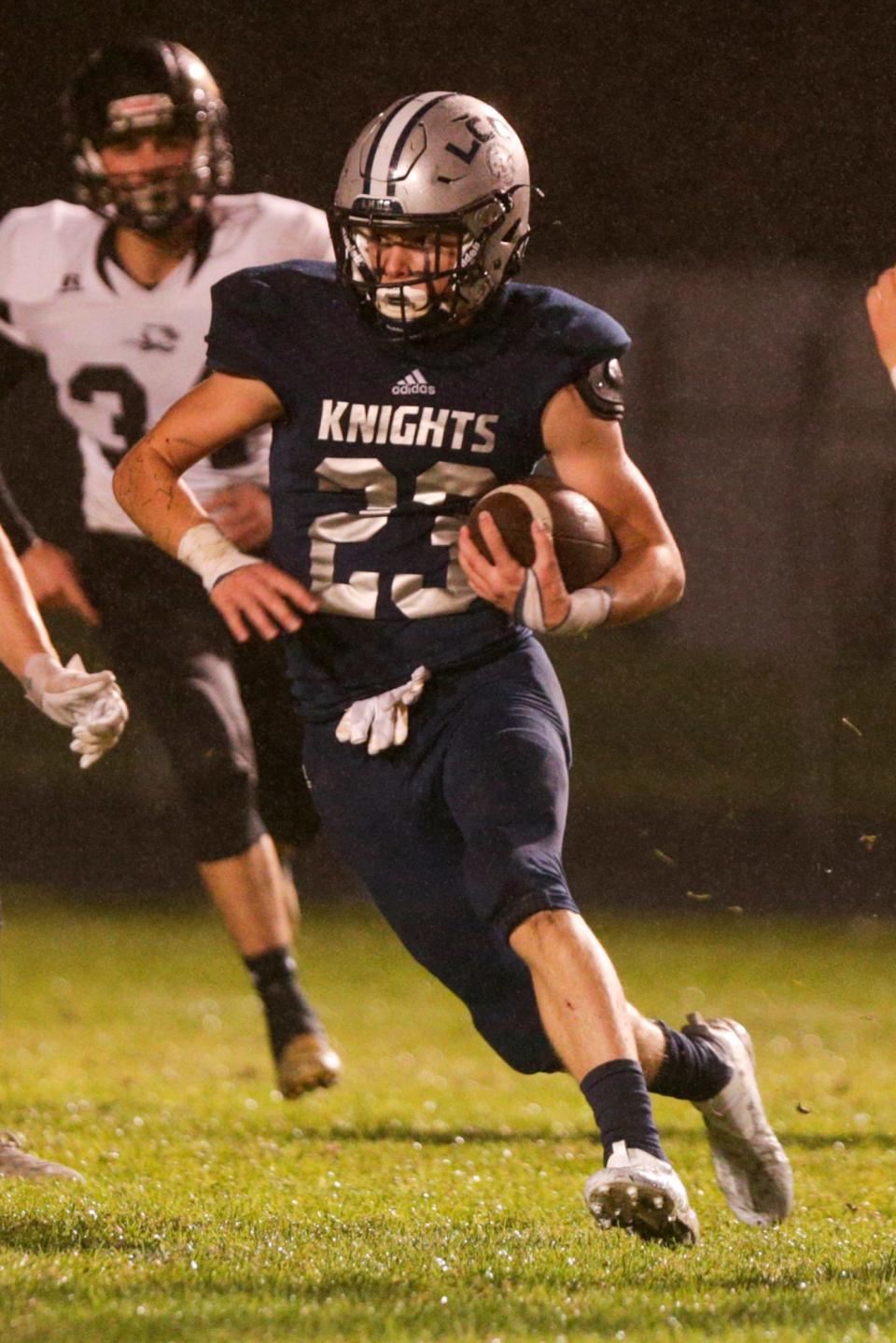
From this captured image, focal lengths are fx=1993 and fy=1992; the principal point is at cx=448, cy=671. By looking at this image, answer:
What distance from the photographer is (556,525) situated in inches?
115

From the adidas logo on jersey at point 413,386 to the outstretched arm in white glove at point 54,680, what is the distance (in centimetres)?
64

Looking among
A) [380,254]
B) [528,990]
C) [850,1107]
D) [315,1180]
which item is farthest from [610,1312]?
[850,1107]

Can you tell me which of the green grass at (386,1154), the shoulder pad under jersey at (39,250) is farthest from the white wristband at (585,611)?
the shoulder pad under jersey at (39,250)

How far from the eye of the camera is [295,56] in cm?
453

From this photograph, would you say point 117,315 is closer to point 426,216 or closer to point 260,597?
point 426,216

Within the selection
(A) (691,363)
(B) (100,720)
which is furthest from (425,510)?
(A) (691,363)

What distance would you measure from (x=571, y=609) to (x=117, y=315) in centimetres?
174

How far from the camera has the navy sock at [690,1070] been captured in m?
3.03

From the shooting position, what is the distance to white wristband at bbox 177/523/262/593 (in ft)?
10.1

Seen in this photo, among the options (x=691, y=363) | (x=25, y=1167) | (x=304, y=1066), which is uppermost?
(x=691, y=363)

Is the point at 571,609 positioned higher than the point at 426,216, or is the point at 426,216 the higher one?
the point at 426,216

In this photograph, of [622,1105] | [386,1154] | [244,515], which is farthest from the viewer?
[244,515]

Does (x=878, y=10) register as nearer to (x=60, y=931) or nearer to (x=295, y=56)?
(x=295, y=56)

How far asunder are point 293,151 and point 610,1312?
9.84 feet
